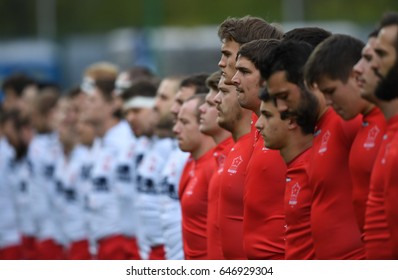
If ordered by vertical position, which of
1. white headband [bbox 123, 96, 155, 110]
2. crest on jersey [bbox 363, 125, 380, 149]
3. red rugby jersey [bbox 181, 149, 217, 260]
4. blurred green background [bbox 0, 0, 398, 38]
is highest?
crest on jersey [bbox 363, 125, 380, 149]

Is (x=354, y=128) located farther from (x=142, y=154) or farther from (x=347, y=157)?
(x=142, y=154)

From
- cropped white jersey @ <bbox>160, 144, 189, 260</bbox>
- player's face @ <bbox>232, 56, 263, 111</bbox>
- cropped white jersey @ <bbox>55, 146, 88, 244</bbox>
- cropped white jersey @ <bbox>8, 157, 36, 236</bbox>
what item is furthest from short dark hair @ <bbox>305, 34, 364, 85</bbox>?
cropped white jersey @ <bbox>8, 157, 36, 236</bbox>

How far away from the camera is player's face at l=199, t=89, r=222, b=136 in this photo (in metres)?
9.32

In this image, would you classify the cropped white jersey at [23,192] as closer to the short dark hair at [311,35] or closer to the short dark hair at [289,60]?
the short dark hair at [311,35]

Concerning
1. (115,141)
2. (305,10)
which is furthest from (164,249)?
(305,10)

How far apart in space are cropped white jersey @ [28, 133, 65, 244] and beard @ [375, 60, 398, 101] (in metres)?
10.4

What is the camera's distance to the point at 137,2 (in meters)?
43.0

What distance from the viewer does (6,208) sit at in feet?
56.9

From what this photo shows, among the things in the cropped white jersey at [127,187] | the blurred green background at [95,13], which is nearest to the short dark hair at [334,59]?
the cropped white jersey at [127,187]

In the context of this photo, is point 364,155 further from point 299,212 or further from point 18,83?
point 18,83

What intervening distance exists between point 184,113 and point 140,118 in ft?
9.05

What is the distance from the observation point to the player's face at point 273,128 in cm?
732

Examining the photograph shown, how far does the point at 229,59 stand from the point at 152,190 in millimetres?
3891

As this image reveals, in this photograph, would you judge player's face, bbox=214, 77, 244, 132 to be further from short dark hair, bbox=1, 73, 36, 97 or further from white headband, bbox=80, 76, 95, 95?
short dark hair, bbox=1, 73, 36, 97
